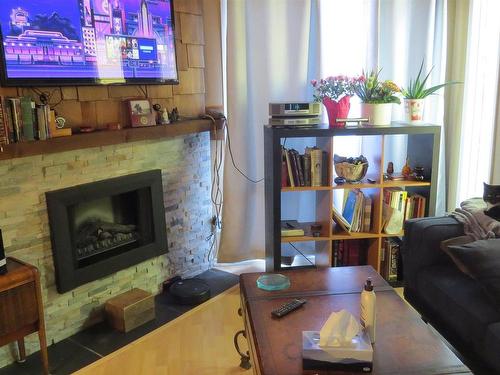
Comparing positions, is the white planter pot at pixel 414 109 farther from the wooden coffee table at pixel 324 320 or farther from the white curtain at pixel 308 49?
the wooden coffee table at pixel 324 320

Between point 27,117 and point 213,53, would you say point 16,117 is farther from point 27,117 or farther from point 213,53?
point 213,53

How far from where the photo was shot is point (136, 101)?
8.75 ft

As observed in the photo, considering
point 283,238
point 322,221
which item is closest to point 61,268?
point 283,238

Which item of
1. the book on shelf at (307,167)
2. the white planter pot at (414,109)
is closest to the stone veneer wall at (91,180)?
the book on shelf at (307,167)

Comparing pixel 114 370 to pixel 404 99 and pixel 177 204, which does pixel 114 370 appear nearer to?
pixel 177 204

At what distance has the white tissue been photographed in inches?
57.6

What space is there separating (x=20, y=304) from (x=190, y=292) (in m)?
1.09

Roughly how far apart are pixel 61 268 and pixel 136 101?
1.00 metres

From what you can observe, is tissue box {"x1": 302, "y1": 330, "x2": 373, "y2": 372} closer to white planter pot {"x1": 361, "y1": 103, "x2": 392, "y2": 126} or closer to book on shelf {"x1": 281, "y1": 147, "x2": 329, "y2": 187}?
book on shelf {"x1": 281, "y1": 147, "x2": 329, "y2": 187}

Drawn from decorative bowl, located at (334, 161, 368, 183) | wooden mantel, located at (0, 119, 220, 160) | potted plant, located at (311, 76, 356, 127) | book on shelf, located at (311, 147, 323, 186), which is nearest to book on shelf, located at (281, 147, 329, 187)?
book on shelf, located at (311, 147, 323, 186)

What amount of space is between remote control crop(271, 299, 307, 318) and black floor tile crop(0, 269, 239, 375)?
1072 mm

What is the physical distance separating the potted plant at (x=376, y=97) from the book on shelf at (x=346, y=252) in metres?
0.81

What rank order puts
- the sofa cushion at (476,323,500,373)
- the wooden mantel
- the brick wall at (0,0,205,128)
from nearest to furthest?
the sofa cushion at (476,323,500,373), the wooden mantel, the brick wall at (0,0,205,128)

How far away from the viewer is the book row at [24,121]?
204 centimetres
